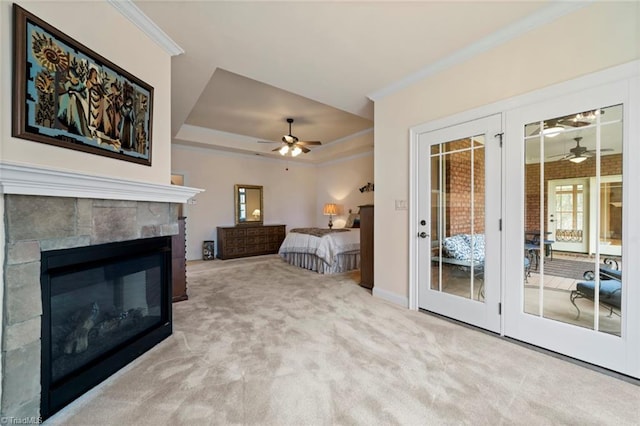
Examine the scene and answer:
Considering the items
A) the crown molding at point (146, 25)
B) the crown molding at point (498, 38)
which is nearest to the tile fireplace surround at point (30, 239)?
the crown molding at point (146, 25)

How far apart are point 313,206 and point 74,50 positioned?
6892 mm

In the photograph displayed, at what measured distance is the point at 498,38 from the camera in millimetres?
2357

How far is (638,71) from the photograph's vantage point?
1.76m

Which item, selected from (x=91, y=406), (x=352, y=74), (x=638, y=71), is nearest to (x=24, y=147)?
(x=91, y=406)

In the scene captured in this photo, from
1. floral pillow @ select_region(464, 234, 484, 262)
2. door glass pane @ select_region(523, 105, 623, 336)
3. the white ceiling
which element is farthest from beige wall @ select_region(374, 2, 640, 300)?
floral pillow @ select_region(464, 234, 484, 262)

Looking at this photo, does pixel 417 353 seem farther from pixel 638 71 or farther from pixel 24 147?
pixel 24 147

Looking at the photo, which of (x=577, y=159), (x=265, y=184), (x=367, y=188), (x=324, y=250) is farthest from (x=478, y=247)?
(x=265, y=184)

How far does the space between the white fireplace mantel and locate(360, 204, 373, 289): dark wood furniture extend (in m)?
2.78

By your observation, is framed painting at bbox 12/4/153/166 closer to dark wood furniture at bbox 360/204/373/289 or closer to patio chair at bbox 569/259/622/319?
dark wood furniture at bbox 360/204/373/289

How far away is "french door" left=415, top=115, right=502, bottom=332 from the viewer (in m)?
2.47

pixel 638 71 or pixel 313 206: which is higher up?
pixel 638 71

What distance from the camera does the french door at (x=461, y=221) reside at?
2.47 m

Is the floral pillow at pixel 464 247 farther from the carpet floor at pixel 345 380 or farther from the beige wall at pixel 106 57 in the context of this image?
the beige wall at pixel 106 57

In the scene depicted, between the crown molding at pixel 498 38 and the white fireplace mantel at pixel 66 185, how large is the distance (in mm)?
2850
